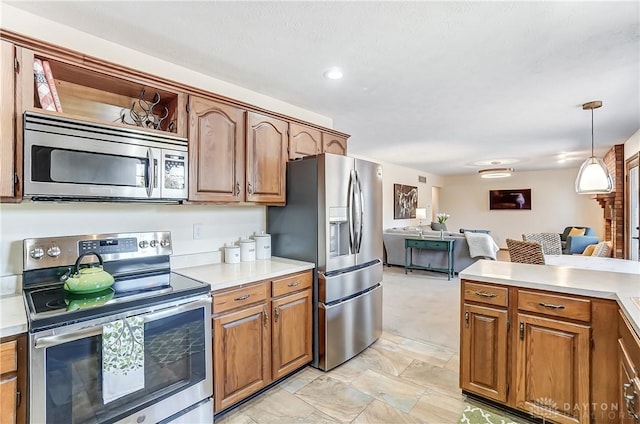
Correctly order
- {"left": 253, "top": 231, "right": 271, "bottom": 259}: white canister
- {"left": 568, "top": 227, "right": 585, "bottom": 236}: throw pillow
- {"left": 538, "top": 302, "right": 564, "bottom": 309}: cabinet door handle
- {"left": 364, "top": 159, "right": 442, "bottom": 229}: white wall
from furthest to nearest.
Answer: {"left": 568, "top": 227, "right": 585, "bottom": 236}: throw pillow
{"left": 364, "top": 159, "right": 442, "bottom": 229}: white wall
{"left": 253, "top": 231, "right": 271, "bottom": 259}: white canister
{"left": 538, "top": 302, "right": 564, "bottom": 309}: cabinet door handle

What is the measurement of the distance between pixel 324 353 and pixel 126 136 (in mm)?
2092

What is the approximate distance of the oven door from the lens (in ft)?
4.23

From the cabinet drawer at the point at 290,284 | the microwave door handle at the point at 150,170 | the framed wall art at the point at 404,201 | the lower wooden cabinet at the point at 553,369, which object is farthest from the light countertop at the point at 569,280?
the framed wall art at the point at 404,201

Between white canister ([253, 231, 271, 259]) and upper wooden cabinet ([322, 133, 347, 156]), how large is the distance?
1.08 meters

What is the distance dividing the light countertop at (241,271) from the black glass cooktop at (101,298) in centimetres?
14

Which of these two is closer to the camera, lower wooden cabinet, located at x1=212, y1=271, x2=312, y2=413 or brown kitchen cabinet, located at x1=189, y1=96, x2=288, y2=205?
lower wooden cabinet, located at x1=212, y1=271, x2=312, y2=413

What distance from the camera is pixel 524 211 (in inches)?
366

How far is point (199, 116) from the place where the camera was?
2150mm

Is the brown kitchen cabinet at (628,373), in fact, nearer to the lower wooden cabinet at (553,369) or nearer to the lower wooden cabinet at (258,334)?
the lower wooden cabinet at (553,369)

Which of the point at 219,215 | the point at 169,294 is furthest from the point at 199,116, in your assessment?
the point at 169,294

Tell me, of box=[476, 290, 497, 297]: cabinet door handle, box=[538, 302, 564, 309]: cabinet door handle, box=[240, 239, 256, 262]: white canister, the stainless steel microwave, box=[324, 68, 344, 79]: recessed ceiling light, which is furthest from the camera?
box=[240, 239, 256, 262]: white canister

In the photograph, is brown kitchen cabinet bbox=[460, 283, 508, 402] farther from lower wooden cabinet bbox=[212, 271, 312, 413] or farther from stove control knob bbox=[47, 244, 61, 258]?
stove control knob bbox=[47, 244, 61, 258]

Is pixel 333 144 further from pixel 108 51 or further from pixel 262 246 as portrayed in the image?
pixel 108 51

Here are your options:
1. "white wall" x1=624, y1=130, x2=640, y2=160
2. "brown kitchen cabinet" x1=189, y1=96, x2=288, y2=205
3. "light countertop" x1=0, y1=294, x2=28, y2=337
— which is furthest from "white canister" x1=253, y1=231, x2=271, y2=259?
"white wall" x1=624, y1=130, x2=640, y2=160
